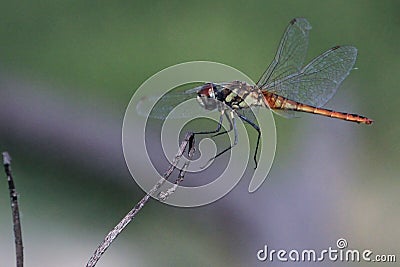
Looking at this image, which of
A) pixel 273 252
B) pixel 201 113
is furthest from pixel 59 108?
pixel 201 113

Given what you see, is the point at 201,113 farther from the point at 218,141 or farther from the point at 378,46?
the point at 378,46

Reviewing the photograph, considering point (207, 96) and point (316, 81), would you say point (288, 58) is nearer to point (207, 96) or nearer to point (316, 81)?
point (316, 81)
